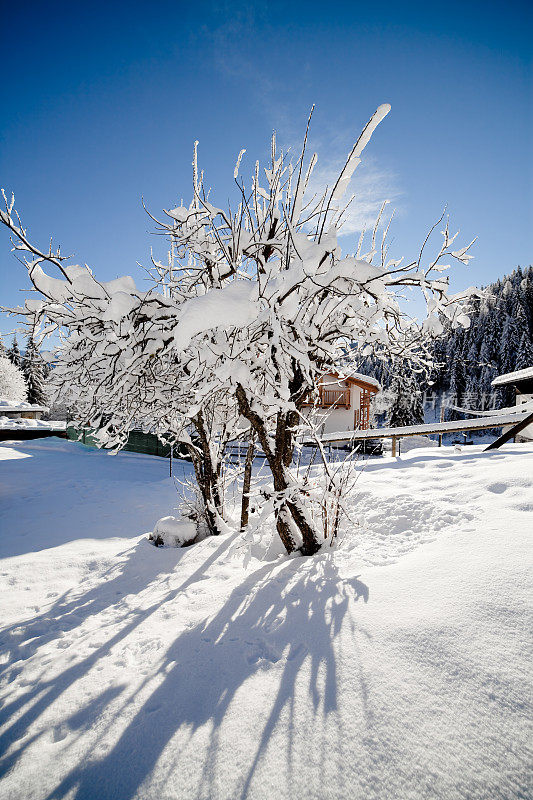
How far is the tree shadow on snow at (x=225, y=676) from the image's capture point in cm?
155

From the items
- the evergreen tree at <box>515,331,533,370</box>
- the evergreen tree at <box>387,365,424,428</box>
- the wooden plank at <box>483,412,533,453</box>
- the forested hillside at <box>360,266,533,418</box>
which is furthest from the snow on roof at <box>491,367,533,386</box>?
the evergreen tree at <box>515,331,533,370</box>

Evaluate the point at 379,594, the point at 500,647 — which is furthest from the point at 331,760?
the point at 379,594

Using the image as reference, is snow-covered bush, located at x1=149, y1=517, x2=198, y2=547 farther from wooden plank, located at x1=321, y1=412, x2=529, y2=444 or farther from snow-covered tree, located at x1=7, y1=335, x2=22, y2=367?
snow-covered tree, located at x1=7, y1=335, x2=22, y2=367

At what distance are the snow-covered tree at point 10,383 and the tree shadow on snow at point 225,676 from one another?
5154 cm

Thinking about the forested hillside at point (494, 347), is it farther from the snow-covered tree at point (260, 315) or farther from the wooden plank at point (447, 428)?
the snow-covered tree at point (260, 315)

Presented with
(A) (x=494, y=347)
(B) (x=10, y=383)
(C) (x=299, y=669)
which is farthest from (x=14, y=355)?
(A) (x=494, y=347)

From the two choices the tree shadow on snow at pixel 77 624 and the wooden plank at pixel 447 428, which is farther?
the wooden plank at pixel 447 428

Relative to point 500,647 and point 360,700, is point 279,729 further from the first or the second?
point 500,647

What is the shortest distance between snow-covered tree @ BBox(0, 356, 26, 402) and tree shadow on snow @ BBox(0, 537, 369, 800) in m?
51.5

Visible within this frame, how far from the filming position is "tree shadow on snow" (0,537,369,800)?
1550 mm

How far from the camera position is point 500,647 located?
5.68 feet

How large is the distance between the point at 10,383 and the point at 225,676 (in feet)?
175

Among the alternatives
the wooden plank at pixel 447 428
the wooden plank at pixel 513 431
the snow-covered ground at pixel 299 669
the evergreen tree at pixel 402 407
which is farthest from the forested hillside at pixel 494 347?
the snow-covered ground at pixel 299 669

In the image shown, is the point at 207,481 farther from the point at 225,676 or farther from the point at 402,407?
the point at 402,407
